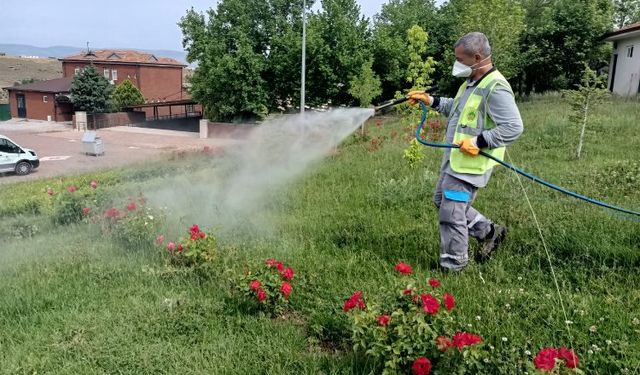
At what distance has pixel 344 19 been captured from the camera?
27.5m

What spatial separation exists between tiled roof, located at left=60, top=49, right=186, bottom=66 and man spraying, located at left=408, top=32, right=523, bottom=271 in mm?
50000

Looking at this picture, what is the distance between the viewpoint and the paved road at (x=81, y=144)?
62.5 feet

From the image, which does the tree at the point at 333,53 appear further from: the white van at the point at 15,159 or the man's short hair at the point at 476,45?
the man's short hair at the point at 476,45

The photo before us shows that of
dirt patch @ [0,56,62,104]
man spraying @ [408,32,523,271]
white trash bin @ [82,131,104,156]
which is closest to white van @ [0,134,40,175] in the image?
white trash bin @ [82,131,104,156]

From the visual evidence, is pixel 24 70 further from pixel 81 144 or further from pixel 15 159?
pixel 15 159

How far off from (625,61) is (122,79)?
4355 cm

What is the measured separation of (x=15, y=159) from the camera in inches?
730

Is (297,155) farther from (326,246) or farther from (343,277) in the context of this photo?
(343,277)

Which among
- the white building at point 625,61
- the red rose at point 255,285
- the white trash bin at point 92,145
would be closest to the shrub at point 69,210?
the red rose at point 255,285

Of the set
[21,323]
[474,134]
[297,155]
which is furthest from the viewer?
[297,155]

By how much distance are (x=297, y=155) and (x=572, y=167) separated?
Answer: 13.8ft

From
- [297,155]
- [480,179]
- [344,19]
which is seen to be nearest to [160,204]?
[297,155]

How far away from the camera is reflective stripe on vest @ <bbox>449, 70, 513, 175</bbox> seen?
368cm

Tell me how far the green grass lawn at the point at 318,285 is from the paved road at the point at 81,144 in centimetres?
1106
